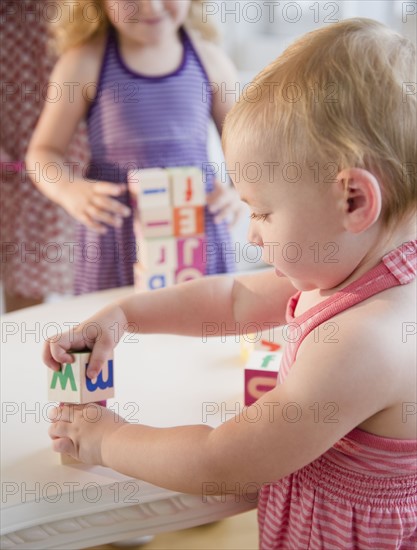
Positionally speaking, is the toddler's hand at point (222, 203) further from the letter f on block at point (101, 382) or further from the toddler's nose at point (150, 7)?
the letter f on block at point (101, 382)

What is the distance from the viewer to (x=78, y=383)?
2.61ft

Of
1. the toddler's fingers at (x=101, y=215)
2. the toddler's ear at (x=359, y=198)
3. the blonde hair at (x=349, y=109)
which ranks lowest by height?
the toddler's fingers at (x=101, y=215)

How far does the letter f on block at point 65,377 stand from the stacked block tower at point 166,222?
0.46 meters

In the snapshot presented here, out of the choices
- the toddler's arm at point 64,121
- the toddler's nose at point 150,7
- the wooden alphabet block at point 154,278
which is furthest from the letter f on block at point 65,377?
the toddler's nose at point 150,7

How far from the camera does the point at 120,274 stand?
1.60 m

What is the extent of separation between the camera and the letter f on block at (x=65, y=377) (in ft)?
2.62

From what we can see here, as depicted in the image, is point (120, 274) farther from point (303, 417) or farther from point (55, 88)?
point (303, 417)

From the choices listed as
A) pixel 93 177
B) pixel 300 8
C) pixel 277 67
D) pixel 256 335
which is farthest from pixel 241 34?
pixel 277 67

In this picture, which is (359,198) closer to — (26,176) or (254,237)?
(254,237)

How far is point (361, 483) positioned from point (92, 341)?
33 cm

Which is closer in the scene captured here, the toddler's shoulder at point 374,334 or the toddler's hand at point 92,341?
the toddler's shoulder at point 374,334

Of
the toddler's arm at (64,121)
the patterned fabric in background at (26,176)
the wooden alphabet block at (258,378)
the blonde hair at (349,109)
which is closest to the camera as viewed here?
the blonde hair at (349,109)

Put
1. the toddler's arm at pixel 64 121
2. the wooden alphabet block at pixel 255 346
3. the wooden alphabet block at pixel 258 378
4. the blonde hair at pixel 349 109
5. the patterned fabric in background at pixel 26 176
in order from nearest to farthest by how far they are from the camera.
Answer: the blonde hair at pixel 349 109 < the wooden alphabet block at pixel 258 378 < the wooden alphabet block at pixel 255 346 < the toddler's arm at pixel 64 121 < the patterned fabric in background at pixel 26 176

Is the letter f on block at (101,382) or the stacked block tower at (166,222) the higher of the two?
the stacked block tower at (166,222)
